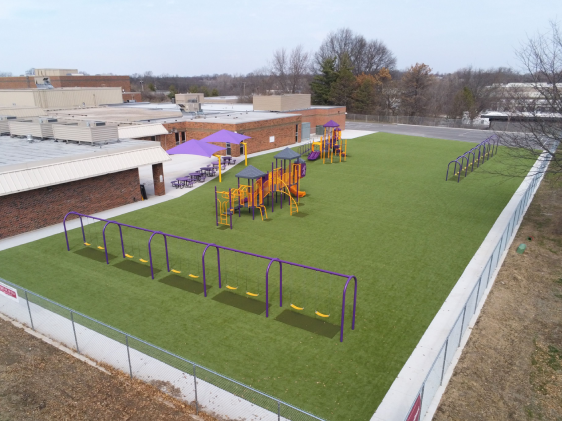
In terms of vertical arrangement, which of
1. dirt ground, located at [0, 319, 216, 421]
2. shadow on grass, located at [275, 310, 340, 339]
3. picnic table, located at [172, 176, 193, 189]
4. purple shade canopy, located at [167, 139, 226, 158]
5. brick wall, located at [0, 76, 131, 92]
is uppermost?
brick wall, located at [0, 76, 131, 92]

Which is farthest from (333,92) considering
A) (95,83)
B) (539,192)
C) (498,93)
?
(539,192)

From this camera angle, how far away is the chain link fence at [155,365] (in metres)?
7.91

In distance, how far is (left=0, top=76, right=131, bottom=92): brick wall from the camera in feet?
201

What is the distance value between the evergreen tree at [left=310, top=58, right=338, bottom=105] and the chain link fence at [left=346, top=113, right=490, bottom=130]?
6.95 metres

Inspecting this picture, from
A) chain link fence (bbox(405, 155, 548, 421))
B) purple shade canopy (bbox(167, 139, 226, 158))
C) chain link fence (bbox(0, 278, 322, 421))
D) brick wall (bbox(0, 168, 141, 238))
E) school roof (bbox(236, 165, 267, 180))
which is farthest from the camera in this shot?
purple shade canopy (bbox(167, 139, 226, 158))

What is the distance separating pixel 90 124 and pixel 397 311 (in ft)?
60.2

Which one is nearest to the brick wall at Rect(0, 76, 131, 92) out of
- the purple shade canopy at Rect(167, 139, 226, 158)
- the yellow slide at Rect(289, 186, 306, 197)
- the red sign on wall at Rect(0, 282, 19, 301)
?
the purple shade canopy at Rect(167, 139, 226, 158)

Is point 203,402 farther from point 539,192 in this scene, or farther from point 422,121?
point 422,121

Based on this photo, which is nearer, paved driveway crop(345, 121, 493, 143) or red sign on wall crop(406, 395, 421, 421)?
red sign on wall crop(406, 395, 421, 421)

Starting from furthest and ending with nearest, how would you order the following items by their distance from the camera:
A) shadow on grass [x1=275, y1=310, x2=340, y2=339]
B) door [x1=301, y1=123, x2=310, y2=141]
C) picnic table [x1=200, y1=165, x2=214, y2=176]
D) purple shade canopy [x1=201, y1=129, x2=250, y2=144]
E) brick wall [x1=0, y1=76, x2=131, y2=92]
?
brick wall [x1=0, y1=76, x2=131, y2=92] < door [x1=301, y1=123, x2=310, y2=141] < purple shade canopy [x1=201, y1=129, x2=250, y2=144] < picnic table [x1=200, y1=165, x2=214, y2=176] < shadow on grass [x1=275, y1=310, x2=340, y2=339]

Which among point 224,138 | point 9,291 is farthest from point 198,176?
point 9,291

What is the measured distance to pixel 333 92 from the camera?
68375 millimetres

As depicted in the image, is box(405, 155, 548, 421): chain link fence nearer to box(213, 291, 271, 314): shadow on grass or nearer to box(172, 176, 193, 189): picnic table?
box(213, 291, 271, 314): shadow on grass

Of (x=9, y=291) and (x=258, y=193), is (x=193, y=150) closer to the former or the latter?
(x=258, y=193)
